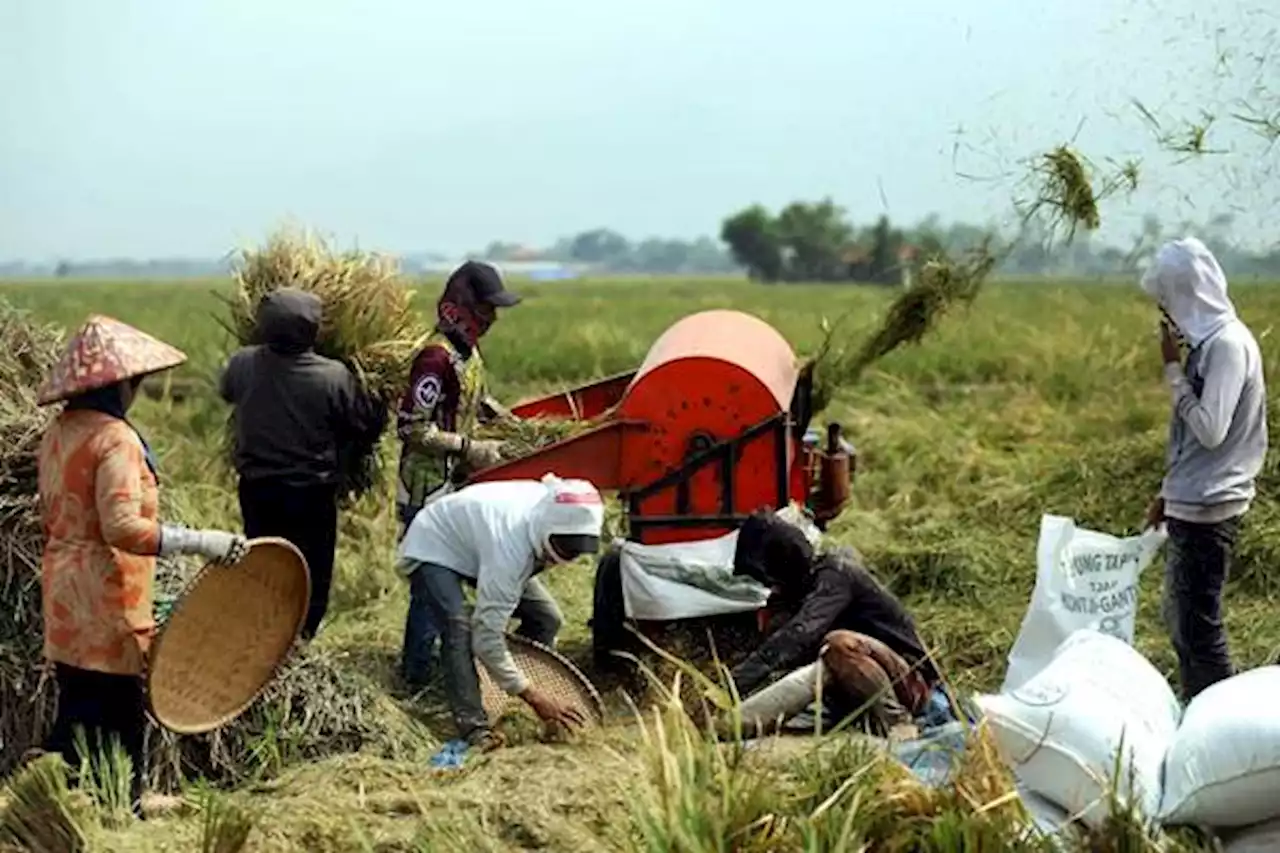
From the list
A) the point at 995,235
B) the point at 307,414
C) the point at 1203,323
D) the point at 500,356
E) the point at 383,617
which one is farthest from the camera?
the point at 500,356

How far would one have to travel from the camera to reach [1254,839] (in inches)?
158

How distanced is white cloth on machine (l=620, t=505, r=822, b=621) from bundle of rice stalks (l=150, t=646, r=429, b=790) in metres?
0.99

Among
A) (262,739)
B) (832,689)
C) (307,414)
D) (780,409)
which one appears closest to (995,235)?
(780,409)

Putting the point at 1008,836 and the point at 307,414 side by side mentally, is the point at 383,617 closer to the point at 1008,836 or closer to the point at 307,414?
the point at 307,414

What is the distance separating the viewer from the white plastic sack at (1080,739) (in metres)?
4.12

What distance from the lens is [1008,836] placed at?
3.74 m

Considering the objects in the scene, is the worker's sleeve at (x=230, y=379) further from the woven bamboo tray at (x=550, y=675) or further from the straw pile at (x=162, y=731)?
the woven bamboo tray at (x=550, y=675)

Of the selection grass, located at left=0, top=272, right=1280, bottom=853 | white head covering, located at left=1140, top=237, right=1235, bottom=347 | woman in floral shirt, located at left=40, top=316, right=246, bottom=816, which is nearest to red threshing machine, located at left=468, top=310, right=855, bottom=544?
grass, located at left=0, top=272, right=1280, bottom=853

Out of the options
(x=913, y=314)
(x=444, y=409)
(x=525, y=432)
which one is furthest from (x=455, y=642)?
(x=913, y=314)

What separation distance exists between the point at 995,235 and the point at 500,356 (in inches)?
542

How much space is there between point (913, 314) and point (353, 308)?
2374 millimetres

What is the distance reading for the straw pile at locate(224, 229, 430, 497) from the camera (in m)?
Result: 7.06

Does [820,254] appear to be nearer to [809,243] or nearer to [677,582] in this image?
[809,243]

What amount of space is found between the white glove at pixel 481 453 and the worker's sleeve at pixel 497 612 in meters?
1.04
